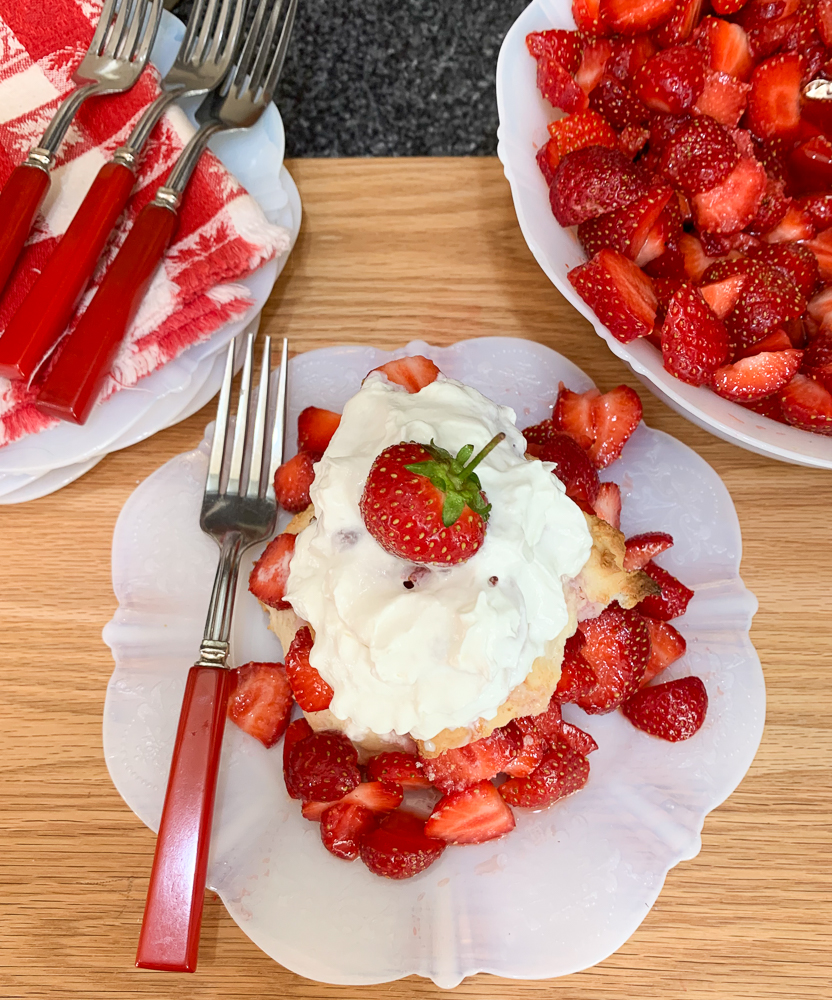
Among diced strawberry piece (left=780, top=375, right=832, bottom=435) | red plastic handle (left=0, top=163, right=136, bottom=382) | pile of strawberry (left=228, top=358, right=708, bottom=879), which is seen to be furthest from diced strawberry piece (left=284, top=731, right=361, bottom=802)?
diced strawberry piece (left=780, top=375, right=832, bottom=435)

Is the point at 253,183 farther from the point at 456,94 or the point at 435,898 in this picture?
the point at 435,898

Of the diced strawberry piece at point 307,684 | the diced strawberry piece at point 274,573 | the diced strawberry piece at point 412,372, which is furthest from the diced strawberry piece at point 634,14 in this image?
the diced strawberry piece at point 307,684

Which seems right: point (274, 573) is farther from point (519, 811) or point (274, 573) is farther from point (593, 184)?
point (593, 184)

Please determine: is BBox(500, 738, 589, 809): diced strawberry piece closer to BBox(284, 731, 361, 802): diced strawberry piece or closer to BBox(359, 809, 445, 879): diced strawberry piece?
BBox(359, 809, 445, 879): diced strawberry piece

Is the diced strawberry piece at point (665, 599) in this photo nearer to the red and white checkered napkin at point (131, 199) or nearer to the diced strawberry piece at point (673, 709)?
the diced strawberry piece at point (673, 709)

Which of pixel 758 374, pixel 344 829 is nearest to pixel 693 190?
pixel 758 374

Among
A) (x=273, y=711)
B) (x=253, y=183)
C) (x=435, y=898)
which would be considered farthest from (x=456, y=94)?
(x=435, y=898)
